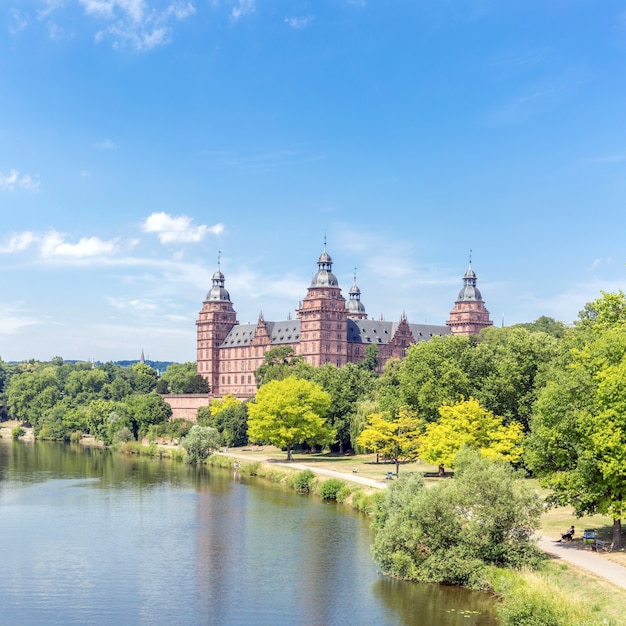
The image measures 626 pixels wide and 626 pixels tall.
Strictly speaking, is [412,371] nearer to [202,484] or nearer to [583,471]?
[202,484]

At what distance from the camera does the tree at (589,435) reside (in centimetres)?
Answer: 3575

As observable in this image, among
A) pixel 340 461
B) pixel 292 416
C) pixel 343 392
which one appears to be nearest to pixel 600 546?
pixel 340 461

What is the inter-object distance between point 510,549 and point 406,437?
3395 cm

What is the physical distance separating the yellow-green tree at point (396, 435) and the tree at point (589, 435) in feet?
91.0

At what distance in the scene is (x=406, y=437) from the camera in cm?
6994

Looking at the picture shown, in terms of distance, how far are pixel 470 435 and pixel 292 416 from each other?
28783 millimetres

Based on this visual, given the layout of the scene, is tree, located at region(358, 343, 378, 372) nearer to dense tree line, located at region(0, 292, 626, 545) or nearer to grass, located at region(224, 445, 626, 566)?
dense tree line, located at region(0, 292, 626, 545)

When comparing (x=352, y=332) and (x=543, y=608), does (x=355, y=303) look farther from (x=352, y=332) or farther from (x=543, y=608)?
(x=543, y=608)

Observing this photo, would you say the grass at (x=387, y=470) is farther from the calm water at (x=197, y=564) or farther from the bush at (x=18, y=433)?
the bush at (x=18, y=433)

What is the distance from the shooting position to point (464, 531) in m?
36.7

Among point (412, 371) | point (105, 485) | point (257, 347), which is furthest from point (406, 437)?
point (257, 347)

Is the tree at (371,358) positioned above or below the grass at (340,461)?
above

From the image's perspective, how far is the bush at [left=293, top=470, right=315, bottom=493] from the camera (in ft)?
214

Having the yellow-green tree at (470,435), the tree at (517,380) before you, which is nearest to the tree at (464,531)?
the yellow-green tree at (470,435)
